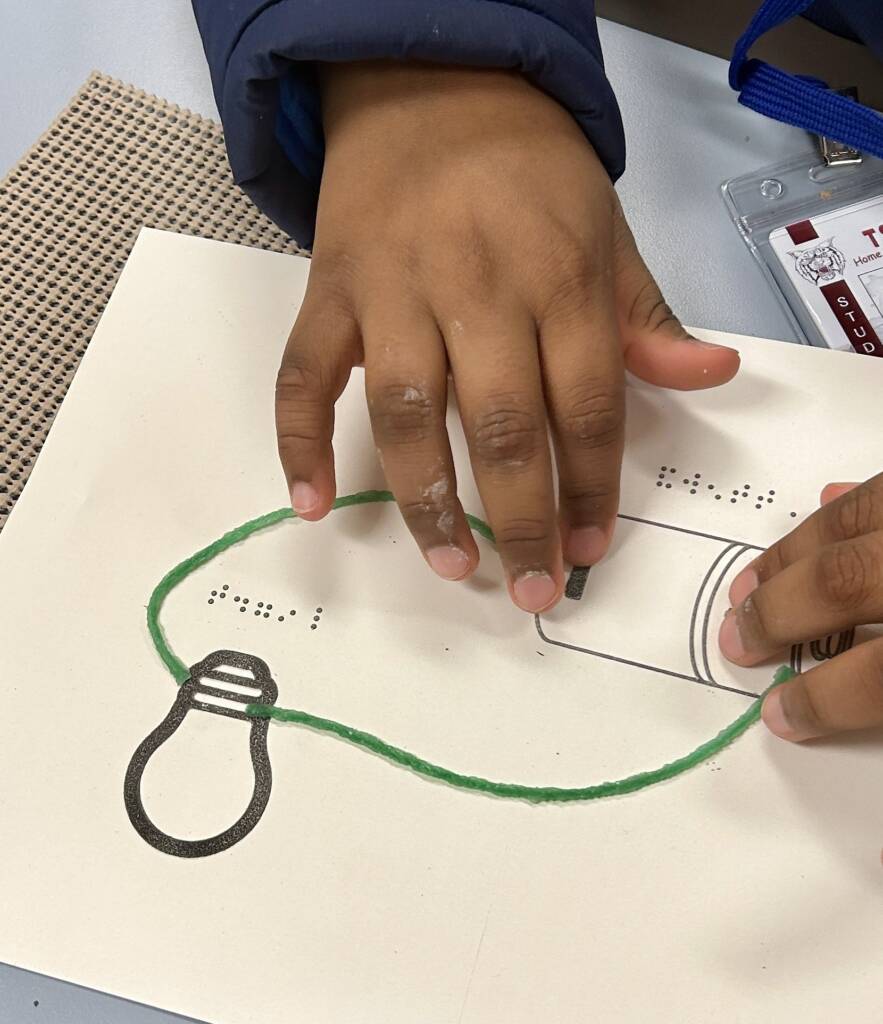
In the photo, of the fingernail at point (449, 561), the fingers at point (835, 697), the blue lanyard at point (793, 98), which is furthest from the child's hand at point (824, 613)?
the blue lanyard at point (793, 98)

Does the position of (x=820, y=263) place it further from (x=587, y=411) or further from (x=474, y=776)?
(x=474, y=776)

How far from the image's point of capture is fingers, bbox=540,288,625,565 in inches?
16.0

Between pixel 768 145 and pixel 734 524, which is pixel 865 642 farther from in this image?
pixel 768 145

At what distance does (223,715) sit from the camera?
41 centimetres

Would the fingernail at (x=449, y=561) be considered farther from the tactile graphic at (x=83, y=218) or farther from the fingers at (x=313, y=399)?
the tactile graphic at (x=83, y=218)

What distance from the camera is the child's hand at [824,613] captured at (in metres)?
0.37

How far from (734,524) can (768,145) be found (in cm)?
25

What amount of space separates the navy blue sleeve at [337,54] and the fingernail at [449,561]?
20 centimetres

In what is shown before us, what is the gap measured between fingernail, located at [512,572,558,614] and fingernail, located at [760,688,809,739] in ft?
0.32

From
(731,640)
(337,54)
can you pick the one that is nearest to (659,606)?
(731,640)

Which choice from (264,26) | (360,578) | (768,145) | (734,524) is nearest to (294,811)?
(360,578)

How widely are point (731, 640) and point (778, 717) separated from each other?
36 millimetres

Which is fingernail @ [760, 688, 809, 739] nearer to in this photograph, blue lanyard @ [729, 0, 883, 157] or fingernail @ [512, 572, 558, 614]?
fingernail @ [512, 572, 558, 614]

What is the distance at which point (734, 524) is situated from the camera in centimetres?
44
